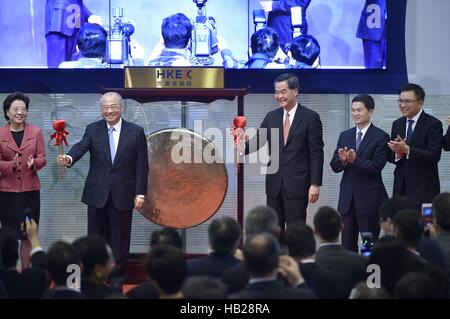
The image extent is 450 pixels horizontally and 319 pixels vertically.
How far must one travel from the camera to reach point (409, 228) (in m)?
4.59

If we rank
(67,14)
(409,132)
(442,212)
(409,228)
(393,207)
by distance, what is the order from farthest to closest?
(67,14) < (409,132) < (393,207) < (442,212) < (409,228)

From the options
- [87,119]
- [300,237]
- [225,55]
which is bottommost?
[300,237]

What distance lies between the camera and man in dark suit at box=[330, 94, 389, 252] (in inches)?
253

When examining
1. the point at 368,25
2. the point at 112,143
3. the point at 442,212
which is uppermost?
the point at 368,25

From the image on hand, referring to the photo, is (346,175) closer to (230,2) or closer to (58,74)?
(230,2)

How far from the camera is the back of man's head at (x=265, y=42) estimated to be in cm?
764

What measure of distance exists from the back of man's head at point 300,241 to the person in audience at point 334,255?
17 centimetres

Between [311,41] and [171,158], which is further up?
[311,41]

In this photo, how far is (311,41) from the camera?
7625 mm

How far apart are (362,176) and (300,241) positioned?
2.34m

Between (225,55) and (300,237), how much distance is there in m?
3.62

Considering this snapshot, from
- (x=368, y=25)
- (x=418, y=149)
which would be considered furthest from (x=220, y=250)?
(x=368, y=25)

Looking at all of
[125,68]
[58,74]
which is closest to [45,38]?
[58,74]

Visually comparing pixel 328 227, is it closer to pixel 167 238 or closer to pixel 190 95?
pixel 167 238
